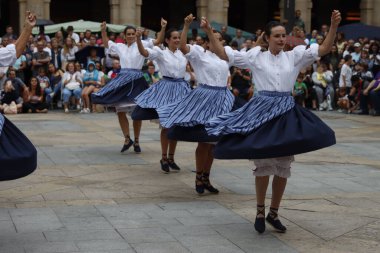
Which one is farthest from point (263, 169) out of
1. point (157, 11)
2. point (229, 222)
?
point (157, 11)

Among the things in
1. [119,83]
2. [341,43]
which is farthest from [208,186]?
[341,43]

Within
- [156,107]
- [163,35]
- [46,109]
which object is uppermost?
[163,35]

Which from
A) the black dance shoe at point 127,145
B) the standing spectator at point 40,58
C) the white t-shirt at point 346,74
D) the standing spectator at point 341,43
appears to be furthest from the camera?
the standing spectator at point 341,43

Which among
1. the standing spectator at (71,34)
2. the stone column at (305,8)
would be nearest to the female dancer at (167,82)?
the standing spectator at (71,34)

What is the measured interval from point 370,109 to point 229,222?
1412 centimetres

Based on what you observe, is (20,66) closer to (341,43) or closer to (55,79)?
(55,79)

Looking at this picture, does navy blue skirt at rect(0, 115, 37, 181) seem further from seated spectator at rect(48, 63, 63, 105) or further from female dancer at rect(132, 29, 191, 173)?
seated spectator at rect(48, 63, 63, 105)

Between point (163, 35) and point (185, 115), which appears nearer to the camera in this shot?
point (185, 115)

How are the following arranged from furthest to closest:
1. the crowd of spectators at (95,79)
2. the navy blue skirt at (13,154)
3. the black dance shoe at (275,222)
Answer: the crowd of spectators at (95,79), the black dance shoe at (275,222), the navy blue skirt at (13,154)

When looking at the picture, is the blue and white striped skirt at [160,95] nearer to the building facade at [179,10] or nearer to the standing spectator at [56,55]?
the standing spectator at [56,55]

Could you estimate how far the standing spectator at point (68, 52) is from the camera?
22.0 meters

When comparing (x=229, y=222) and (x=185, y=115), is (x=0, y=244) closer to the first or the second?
(x=229, y=222)

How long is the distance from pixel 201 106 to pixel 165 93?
6.76 ft

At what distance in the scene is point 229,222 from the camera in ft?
25.1
